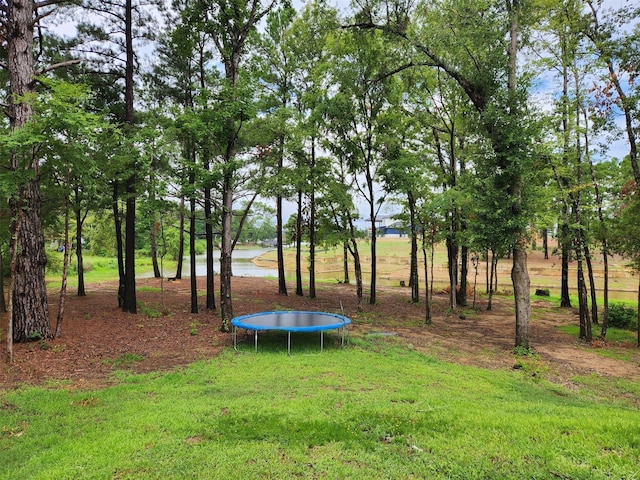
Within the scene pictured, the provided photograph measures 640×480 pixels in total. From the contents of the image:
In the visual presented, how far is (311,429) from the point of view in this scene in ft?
13.7

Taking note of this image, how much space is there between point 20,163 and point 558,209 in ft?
45.2

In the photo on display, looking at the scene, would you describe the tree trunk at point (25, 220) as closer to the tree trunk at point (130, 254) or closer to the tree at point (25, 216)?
the tree at point (25, 216)

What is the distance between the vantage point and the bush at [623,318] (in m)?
14.3

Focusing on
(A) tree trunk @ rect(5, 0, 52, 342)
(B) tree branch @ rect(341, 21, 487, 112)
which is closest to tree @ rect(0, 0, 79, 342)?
(A) tree trunk @ rect(5, 0, 52, 342)

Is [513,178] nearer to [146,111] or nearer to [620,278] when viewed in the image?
[146,111]

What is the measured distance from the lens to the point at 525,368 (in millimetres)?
8062

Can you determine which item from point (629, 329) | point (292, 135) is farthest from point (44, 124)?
point (629, 329)

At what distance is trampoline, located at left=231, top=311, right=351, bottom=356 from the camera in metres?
8.52

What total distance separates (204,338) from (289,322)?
2128 millimetres

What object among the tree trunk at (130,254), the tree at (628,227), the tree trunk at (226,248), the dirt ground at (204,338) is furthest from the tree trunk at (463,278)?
the tree trunk at (130,254)

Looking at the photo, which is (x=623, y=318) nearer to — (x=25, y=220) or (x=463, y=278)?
(x=463, y=278)

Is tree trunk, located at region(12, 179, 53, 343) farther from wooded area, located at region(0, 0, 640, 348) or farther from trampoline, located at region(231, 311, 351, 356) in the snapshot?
trampoline, located at region(231, 311, 351, 356)

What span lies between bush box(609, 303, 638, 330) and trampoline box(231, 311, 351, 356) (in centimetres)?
1159

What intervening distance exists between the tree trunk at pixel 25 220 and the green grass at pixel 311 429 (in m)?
2.77
